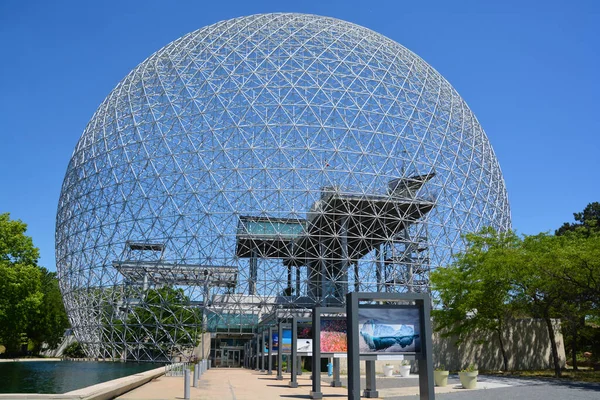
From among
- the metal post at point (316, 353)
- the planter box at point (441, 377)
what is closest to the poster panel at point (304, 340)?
the planter box at point (441, 377)

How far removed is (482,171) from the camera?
39375mm

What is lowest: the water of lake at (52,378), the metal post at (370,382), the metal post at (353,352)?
the water of lake at (52,378)

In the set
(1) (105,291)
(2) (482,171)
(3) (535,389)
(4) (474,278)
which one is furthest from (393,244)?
(1) (105,291)

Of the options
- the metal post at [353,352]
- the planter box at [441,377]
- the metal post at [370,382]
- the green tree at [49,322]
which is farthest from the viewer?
the green tree at [49,322]

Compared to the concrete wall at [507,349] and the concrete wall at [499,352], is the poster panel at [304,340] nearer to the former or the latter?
the concrete wall at [499,352]

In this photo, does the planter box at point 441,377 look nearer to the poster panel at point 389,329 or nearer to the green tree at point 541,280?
the green tree at point 541,280

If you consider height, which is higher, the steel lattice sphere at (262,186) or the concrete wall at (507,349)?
the steel lattice sphere at (262,186)

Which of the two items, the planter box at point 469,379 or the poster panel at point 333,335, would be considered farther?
the planter box at point 469,379

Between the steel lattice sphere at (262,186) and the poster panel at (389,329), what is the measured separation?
62.5 ft

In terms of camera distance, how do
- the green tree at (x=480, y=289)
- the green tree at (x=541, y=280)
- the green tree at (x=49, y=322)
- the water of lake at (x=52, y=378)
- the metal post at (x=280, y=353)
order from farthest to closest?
the green tree at (x=49, y=322)
the green tree at (x=480, y=289)
the metal post at (x=280, y=353)
the green tree at (x=541, y=280)
the water of lake at (x=52, y=378)

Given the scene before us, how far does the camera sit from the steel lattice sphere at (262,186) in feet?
107

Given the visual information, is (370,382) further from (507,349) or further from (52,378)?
(507,349)

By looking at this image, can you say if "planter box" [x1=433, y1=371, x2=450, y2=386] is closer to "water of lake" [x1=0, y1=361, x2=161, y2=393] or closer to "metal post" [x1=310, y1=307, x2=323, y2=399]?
"metal post" [x1=310, y1=307, x2=323, y2=399]

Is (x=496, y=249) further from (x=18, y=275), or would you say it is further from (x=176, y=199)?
(x=18, y=275)
